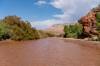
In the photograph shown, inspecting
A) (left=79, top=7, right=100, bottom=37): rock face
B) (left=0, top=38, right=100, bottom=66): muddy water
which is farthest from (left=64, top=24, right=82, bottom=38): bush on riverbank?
(left=0, top=38, right=100, bottom=66): muddy water

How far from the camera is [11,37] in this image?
63.5 metres

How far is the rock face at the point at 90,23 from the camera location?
75.6m

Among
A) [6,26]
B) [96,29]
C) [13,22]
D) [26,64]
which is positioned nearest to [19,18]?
[13,22]

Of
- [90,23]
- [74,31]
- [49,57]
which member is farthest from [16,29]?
[49,57]

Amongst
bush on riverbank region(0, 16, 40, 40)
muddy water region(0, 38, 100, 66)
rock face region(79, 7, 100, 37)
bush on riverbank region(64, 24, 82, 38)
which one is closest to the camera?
muddy water region(0, 38, 100, 66)

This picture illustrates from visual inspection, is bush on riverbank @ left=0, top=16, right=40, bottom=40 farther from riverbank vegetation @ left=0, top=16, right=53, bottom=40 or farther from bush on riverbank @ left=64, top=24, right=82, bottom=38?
bush on riverbank @ left=64, top=24, right=82, bottom=38

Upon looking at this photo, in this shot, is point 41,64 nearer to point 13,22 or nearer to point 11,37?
point 11,37

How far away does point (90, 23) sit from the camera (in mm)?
79062

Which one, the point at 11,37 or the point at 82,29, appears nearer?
the point at 11,37

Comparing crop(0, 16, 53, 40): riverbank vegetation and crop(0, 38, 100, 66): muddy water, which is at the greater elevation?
crop(0, 16, 53, 40): riverbank vegetation

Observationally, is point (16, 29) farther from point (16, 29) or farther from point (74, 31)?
point (74, 31)

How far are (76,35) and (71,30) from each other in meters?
5.09

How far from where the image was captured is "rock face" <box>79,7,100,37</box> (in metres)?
75.6

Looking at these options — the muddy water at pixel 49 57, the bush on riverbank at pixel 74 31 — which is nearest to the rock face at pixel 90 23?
the bush on riverbank at pixel 74 31
